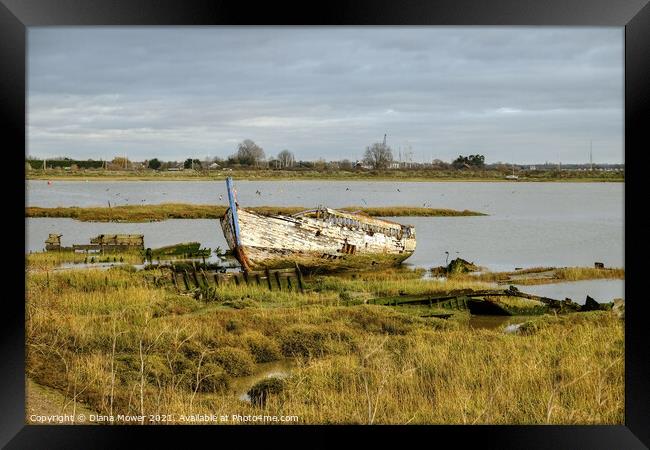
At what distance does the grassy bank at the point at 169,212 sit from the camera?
10.7 meters

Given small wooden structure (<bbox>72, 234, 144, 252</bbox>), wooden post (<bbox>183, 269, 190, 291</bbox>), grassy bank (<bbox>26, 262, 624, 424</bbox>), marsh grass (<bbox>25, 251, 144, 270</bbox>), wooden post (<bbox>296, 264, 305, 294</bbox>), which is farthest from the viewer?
small wooden structure (<bbox>72, 234, 144, 252</bbox>)

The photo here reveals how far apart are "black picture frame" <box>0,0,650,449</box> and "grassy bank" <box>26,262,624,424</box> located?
474 mm

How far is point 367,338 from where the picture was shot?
8.35m

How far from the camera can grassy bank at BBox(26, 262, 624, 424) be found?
21.0ft

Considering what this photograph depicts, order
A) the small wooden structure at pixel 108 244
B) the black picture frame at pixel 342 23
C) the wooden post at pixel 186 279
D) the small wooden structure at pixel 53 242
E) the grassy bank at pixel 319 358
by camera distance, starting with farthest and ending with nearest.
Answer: the small wooden structure at pixel 108 244 → the wooden post at pixel 186 279 → the small wooden structure at pixel 53 242 → the grassy bank at pixel 319 358 → the black picture frame at pixel 342 23

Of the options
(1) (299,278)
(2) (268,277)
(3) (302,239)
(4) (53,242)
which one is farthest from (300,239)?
(4) (53,242)

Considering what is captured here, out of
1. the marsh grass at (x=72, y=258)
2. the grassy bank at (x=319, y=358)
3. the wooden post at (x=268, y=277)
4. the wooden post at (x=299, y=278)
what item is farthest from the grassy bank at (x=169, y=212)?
the wooden post at (x=299, y=278)

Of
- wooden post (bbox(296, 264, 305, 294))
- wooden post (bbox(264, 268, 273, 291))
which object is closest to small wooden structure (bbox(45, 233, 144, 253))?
wooden post (bbox(264, 268, 273, 291))

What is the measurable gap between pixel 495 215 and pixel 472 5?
17.3ft

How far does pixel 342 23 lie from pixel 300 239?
7.22 m

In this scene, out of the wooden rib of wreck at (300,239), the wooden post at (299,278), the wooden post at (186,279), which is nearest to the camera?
the wooden post at (186,279)

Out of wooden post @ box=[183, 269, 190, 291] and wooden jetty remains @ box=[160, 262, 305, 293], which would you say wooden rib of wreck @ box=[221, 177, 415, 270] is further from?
wooden post @ box=[183, 269, 190, 291]

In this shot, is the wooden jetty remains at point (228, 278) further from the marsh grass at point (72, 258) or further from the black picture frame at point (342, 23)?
the black picture frame at point (342, 23)

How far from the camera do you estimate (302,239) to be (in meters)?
12.4
